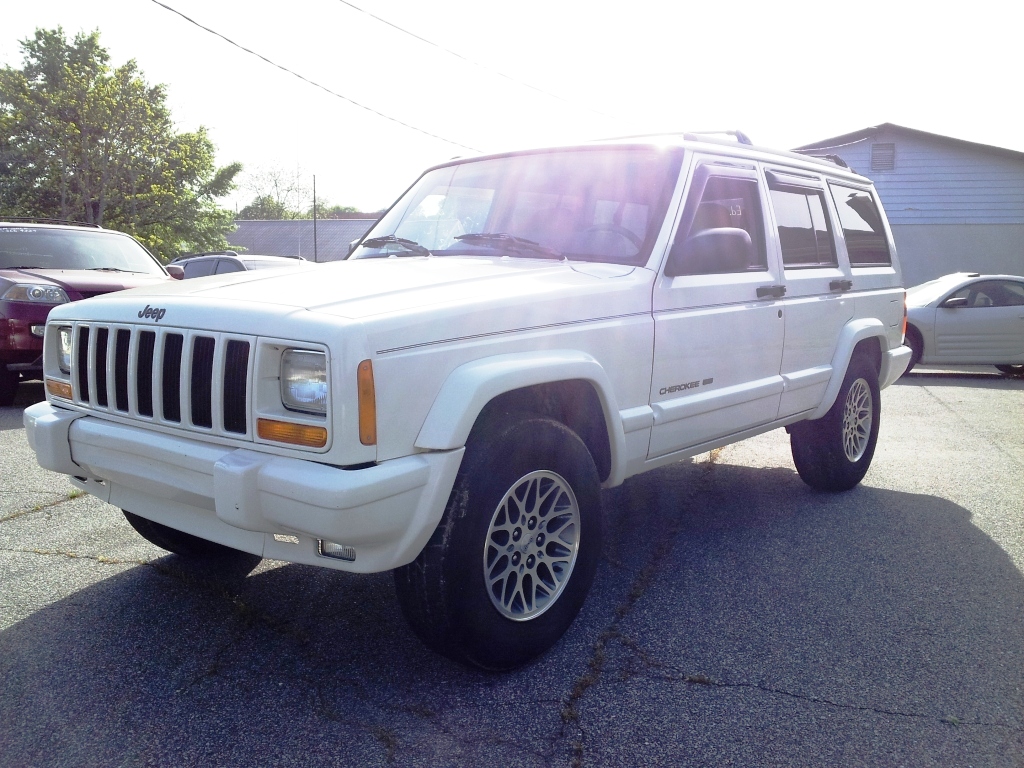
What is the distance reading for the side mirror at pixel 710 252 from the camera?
12.0 feet

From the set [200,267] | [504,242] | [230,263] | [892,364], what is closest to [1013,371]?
[892,364]

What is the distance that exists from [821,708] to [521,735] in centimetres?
99

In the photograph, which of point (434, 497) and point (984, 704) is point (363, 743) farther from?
point (984, 704)

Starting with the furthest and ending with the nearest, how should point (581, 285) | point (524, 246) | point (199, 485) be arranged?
1. point (524, 246)
2. point (581, 285)
3. point (199, 485)

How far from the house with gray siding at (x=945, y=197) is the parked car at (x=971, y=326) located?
1144 centimetres

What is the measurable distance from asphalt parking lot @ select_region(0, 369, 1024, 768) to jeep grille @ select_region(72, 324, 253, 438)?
2.87 ft

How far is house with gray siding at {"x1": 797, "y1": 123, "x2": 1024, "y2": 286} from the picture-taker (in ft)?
77.0

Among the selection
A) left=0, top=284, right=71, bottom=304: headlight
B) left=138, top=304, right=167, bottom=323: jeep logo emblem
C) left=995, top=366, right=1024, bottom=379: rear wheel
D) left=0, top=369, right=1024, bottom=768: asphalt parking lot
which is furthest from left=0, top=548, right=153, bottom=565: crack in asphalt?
A: left=995, top=366, right=1024, bottom=379: rear wheel

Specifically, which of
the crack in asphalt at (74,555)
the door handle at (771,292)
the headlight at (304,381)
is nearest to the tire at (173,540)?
the crack in asphalt at (74,555)

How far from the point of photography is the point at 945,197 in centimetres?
2394

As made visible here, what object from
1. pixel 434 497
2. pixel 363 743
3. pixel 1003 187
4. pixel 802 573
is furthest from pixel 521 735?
pixel 1003 187

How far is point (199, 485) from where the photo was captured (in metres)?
2.76

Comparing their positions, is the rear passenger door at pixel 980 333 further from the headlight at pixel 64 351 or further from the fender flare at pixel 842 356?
the headlight at pixel 64 351

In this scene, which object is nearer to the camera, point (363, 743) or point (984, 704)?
point (363, 743)
